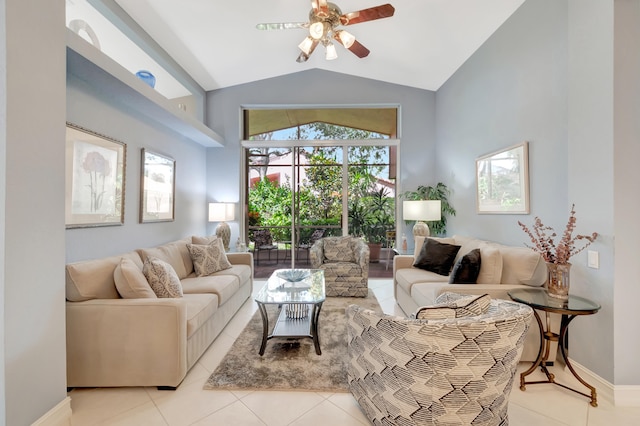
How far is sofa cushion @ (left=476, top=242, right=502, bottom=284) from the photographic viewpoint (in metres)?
2.60

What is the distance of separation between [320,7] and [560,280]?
9.48ft

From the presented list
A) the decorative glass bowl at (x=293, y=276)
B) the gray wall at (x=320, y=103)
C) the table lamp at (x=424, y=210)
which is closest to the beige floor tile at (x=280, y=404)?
the decorative glass bowl at (x=293, y=276)

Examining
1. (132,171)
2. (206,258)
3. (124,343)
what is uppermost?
(132,171)

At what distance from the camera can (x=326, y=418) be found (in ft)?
5.79

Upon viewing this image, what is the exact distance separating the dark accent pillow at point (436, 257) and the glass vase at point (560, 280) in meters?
1.31

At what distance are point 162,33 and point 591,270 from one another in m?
4.82

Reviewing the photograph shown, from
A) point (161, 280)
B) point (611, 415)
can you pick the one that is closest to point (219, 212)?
point (161, 280)

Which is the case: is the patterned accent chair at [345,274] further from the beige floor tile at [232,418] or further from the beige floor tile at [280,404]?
the beige floor tile at [232,418]

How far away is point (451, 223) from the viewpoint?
4.62 metres

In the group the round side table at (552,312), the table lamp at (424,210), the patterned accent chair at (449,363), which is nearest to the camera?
the patterned accent chair at (449,363)

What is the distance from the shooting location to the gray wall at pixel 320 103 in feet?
16.8

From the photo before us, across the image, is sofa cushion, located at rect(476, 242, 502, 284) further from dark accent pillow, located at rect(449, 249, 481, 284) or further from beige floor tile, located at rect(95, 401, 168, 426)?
beige floor tile, located at rect(95, 401, 168, 426)

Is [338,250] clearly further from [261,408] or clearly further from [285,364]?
[261,408]

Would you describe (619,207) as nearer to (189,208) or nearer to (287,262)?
(287,262)
